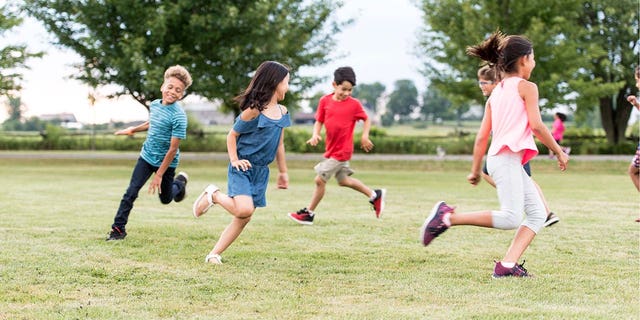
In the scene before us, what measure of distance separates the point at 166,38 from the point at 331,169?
647 inches

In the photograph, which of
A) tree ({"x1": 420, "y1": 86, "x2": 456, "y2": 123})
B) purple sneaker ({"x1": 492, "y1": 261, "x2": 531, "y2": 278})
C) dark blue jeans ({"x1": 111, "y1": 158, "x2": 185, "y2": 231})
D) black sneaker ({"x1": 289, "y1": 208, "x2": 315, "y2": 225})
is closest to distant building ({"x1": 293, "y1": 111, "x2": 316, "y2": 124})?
tree ({"x1": 420, "y1": 86, "x2": 456, "y2": 123})

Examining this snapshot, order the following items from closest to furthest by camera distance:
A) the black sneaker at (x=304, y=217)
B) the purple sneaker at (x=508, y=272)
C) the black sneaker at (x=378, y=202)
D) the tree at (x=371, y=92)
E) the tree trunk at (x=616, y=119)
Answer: the purple sneaker at (x=508, y=272)
the black sneaker at (x=304, y=217)
the black sneaker at (x=378, y=202)
the tree trunk at (x=616, y=119)
the tree at (x=371, y=92)

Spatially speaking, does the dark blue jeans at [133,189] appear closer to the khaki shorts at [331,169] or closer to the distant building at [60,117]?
the khaki shorts at [331,169]

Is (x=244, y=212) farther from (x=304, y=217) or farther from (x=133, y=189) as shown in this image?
(x=304, y=217)

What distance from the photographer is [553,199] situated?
14820 mm

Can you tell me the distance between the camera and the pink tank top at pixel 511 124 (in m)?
6.13

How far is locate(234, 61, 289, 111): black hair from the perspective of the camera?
22.6 feet

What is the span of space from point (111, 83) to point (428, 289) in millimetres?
22406

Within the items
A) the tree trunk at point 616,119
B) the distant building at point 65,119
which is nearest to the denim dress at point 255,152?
→ the tree trunk at point 616,119

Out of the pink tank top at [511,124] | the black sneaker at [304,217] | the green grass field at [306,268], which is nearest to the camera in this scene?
the green grass field at [306,268]

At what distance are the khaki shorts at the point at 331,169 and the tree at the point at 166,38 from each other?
45.7 feet

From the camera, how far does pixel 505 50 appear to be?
627 centimetres

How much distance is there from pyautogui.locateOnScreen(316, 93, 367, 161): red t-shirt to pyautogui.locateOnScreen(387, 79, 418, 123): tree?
10791cm

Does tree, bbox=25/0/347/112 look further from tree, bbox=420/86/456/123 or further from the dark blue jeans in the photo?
tree, bbox=420/86/456/123
